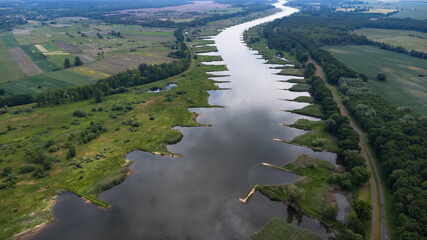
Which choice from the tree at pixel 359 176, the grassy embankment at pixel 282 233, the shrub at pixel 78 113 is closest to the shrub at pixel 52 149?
the shrub at pixel 78 113

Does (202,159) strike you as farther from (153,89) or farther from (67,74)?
(67,74)

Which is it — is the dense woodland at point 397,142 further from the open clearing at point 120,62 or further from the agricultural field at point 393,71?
the open clearing at point 120,62

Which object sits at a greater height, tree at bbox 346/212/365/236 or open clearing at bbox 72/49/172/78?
open clearing at bbox 72/49/172/78

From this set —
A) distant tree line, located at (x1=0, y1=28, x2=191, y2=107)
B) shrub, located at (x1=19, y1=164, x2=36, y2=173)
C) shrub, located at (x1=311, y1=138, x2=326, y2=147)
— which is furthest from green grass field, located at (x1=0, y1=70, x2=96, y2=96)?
shrub, located at (x1=311, y1=138, x2=326, y2=147)

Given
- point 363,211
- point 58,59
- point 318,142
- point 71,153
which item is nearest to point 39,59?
point 58,59

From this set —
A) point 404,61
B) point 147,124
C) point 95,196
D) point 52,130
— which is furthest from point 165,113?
point 404,61

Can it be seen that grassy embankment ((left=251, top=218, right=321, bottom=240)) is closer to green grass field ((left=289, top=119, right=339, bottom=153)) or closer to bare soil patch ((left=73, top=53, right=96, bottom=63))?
green grass field ((left=289, top=119, right=339, bottom=153))
